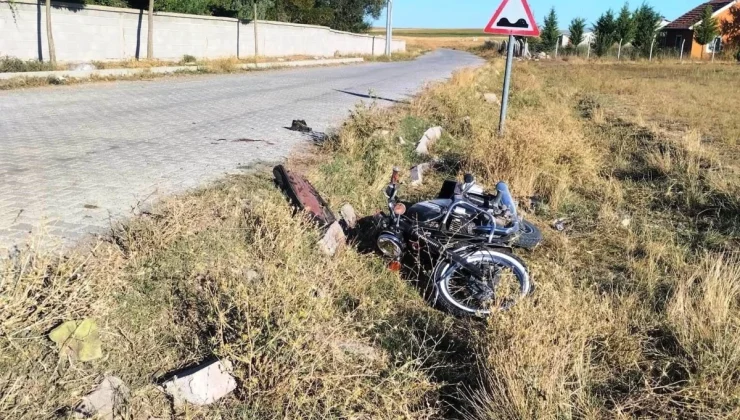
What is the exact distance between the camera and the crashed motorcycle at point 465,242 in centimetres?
419

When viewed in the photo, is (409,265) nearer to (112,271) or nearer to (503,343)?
(503,343)

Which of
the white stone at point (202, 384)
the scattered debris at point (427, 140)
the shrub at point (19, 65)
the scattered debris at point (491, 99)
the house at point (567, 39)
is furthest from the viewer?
Result: the house at point (567, 39)

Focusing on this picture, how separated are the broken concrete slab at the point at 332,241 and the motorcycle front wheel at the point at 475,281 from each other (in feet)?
2.84

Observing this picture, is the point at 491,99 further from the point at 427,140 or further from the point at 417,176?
the point at 417,176

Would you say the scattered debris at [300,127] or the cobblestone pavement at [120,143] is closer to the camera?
the cobblestone pavement at [120,143]

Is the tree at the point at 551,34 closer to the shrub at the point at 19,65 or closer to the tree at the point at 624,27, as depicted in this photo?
the tree at the point at 624,27


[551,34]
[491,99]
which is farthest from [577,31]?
[491,99]

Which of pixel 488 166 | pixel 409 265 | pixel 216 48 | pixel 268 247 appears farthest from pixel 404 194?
pixel 216 48

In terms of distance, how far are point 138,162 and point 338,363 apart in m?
4.68

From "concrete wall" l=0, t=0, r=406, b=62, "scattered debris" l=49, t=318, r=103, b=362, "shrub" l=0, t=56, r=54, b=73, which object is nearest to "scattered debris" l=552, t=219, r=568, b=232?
"scattered debris" l=49, t=318, r=103, b=362

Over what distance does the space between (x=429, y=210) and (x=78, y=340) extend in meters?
2.93

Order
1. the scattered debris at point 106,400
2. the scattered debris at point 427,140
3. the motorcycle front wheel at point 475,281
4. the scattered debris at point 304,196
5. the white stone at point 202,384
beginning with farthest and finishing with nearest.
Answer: the scattered debris at point 427,140, the scattered debris at point 304,196, the motorcycle front wheel at point 475,281, the white stone at point 202,384, the scattered debris at point 106,400

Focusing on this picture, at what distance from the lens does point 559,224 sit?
623 centimetres

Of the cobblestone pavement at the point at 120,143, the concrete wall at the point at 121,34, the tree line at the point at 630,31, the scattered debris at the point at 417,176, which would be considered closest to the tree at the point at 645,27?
the tree line at the point at 630,31
